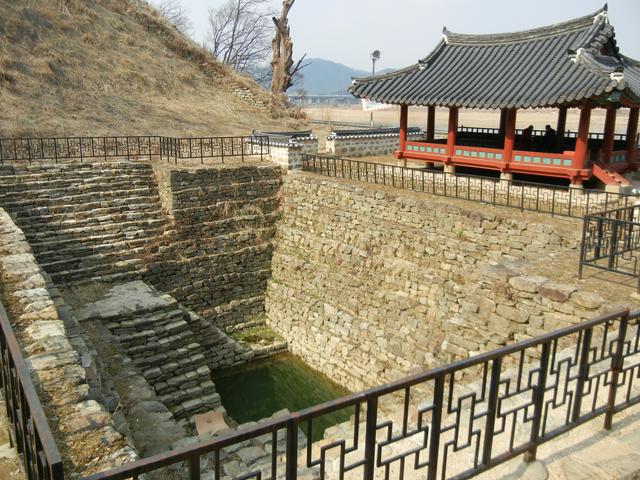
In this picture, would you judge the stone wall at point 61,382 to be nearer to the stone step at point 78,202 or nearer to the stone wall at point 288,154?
the stone step at point 78,202

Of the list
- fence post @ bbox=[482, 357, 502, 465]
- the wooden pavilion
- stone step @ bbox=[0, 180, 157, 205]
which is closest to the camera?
fence post @ bbox=[482, 357, 502, 465]

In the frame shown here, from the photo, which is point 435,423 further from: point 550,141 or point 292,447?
point 550,141

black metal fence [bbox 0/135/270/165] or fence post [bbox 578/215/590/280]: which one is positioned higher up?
black metal fence [bbox 0/135/270/165]

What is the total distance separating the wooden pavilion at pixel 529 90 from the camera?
12555 millimetres

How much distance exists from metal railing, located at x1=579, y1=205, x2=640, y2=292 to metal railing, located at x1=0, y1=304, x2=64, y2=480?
7726 mm

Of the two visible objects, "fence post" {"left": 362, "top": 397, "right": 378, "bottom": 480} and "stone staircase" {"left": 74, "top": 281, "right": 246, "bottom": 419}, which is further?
"stone staircase" {"left": 74, "top": 281, "right": 246, "bottom": 419}

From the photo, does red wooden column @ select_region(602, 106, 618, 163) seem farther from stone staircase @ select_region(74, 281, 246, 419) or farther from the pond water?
stone staircase @ select_region(74, 281, 246, 419)

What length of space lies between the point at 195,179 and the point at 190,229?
5.17ft

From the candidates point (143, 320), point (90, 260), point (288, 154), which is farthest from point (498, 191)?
point (90, 260)

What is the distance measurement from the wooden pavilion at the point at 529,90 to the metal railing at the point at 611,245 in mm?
3636

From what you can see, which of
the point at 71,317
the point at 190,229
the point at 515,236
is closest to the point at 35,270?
the point at 71,317

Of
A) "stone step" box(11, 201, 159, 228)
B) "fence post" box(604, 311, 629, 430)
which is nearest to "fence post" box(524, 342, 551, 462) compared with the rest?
"fence post" box(604, 311, 629, 430)

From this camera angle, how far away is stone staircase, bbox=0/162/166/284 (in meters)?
13.6

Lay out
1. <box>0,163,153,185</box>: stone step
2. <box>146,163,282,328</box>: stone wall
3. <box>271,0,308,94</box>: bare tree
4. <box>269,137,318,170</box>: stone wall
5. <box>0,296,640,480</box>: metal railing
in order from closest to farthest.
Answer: <box>0,296,640,480</box>: metal railing < <box>0,163,153,185</box>: stone step < <box>146,163,282,328</box>: stone wall < <box>269,137,318,170</box>: stone wall < <box>271,0,308,94</box>: bare tree
